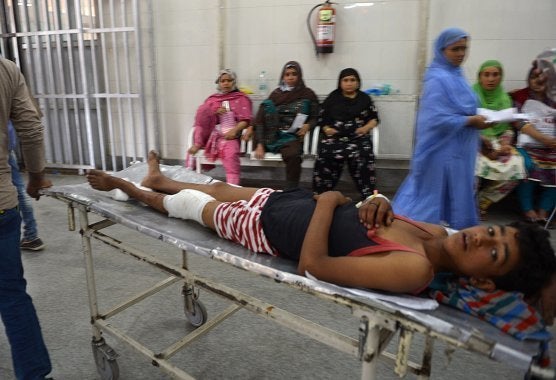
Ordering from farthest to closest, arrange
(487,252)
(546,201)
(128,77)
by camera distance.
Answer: (128,77)
(546,201)
(487,252)

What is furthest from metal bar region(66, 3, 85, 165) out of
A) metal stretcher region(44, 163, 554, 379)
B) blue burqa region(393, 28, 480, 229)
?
A: blue burqa region(393, 28, 480, 229)

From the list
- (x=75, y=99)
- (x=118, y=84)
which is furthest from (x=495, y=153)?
(x=75, y=99)

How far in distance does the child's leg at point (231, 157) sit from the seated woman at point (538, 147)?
246cm

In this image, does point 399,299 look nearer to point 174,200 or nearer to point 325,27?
point 174,200

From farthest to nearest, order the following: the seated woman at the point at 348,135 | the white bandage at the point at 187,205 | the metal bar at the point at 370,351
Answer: the seated woman at the point at 348,135 → the white bandage at the point at 187,205 → the metal bar at the point at 370,351

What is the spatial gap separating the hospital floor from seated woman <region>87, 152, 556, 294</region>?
0.65 metres

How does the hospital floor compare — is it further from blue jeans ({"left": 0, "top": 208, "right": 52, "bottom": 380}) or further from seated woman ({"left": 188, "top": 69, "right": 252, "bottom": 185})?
seated woman ({"left": 188, "top": 69, "right": 252, "bottom": 185})

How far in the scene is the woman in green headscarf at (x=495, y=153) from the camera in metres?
3.22

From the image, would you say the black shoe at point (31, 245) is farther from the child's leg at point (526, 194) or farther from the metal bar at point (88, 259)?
the child's leg at point (526, 194)

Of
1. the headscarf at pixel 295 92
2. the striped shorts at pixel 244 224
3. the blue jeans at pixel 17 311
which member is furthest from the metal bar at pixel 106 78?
the striped shorts at pixel 244 224

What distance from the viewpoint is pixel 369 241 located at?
1.21 metres

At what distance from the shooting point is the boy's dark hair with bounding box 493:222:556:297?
1014mm

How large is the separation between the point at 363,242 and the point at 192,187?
0.93 m

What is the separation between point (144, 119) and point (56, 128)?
1263mm
